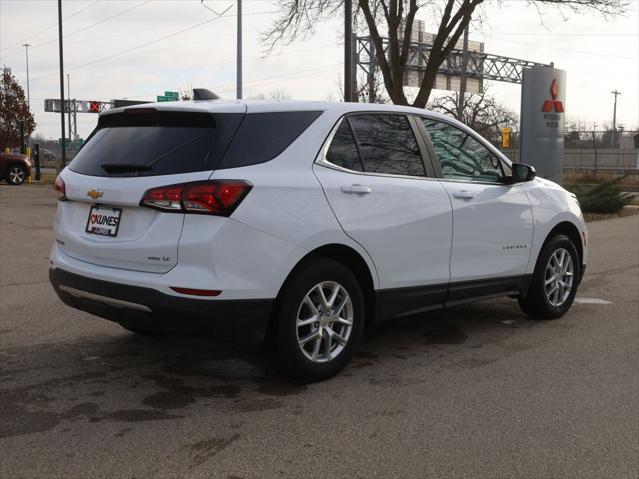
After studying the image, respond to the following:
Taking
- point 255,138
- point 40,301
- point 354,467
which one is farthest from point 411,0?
point 354,467

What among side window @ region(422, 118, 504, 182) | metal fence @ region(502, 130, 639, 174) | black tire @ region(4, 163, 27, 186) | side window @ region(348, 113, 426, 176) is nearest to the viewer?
side window @ region(348, 113, 426, 176)

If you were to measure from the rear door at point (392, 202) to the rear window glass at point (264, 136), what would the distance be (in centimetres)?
24

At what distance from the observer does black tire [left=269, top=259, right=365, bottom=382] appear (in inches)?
174

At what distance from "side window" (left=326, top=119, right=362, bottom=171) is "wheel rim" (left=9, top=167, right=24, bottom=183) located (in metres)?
26.5

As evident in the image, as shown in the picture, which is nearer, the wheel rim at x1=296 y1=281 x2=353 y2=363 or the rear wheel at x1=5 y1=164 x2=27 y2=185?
the wheel rim at x1=296 y1=281 x2=353 y2=363

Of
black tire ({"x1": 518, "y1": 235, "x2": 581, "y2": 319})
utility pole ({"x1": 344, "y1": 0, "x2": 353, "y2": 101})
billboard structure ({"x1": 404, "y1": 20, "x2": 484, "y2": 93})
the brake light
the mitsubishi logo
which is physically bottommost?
black tire ({"x1": 518, "y1": 235, "x2": 581, "y2": 319})

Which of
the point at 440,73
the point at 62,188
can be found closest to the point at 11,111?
the point at 440,73

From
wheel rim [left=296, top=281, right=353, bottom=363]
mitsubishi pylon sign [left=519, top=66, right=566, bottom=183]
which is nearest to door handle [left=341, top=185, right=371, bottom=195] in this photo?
wheel rim [left=296, top=281, right=353, bottom=363]

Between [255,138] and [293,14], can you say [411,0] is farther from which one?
[255,138]

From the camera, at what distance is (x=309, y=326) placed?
4625 millimetres

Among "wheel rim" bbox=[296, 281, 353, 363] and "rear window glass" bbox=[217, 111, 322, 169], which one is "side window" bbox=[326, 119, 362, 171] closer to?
"rear window glass" bbox=[217, 111, 322, 169]

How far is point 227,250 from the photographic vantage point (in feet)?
13.6

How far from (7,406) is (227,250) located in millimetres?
1523

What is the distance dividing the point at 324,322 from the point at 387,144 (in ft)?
4.53
